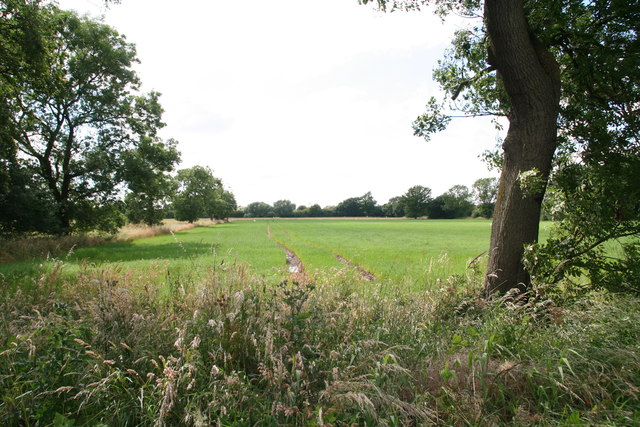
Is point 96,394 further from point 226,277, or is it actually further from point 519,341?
point 519,341

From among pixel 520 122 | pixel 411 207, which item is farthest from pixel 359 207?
pixel 520 122

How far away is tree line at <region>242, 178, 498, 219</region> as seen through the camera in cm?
13500

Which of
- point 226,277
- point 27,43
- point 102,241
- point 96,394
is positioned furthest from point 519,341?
point 102,241

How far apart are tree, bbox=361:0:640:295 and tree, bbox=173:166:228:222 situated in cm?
7730

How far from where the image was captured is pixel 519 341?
3.81 meters

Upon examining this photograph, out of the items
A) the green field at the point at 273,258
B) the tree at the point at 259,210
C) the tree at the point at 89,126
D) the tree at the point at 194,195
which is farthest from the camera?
the tree at the point at 259,210

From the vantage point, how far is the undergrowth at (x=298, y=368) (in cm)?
258

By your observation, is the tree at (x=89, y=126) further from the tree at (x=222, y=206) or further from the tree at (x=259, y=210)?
the tree at (x=259, y=210)

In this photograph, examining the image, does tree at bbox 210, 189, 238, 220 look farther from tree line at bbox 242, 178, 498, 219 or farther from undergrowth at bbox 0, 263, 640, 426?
undergrowth at bbox 0, 263, 640, 426

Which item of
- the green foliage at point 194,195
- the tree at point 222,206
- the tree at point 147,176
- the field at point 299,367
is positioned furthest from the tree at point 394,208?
the field at point 299,367

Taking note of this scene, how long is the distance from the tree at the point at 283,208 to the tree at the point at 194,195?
87.0 m

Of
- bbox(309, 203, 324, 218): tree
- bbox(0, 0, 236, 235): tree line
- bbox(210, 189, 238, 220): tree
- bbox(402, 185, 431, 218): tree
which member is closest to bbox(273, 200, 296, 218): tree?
bbox(309, 203, 324, 218): tree

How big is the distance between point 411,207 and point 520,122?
142 meters

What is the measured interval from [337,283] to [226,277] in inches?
103
